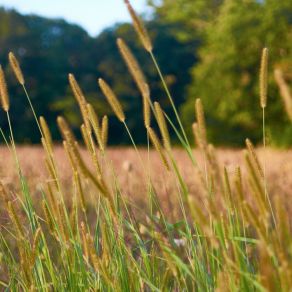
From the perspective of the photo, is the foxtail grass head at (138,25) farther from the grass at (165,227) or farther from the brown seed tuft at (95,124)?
the brown seed tuft at (95,124)

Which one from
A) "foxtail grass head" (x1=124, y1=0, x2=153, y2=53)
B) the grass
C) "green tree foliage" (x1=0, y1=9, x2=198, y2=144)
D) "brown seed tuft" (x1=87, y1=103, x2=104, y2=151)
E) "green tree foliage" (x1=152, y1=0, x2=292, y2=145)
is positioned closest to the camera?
the grass

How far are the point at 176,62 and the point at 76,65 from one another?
484 centimetres

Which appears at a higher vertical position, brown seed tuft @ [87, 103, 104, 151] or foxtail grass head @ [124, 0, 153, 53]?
foxtail grass head @ [124, 0, 153, 53]

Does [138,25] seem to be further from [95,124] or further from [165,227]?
[165,227]

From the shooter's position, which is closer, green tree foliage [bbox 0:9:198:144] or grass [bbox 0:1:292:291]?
grass [bbox 0:1:292:291]

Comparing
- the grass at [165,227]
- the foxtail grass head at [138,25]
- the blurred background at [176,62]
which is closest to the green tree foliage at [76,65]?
the blurred background at [176,62]

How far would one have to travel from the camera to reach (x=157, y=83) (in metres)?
32.2

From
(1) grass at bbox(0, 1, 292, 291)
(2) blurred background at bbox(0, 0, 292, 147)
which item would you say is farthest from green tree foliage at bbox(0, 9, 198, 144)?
(1) grass at bbox(0, 1, 292, 291)

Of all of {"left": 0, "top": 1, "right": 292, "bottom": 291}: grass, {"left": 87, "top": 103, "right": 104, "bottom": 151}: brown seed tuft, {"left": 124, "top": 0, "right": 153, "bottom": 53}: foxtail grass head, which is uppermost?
{"left": 124, "top": 0, "right": 153, "bottom": 53}: foxtail grass head

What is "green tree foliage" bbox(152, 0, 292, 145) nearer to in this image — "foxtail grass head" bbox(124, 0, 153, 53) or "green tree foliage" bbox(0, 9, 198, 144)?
"green tree foliage" bbox(0, 9, 198, 144)

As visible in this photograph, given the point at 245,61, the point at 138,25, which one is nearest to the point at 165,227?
the point at 138,25

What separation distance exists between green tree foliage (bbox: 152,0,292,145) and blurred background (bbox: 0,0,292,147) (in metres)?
0.04

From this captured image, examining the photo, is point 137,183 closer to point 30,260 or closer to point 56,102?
point 30,260

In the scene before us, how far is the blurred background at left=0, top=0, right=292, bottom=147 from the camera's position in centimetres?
2450
